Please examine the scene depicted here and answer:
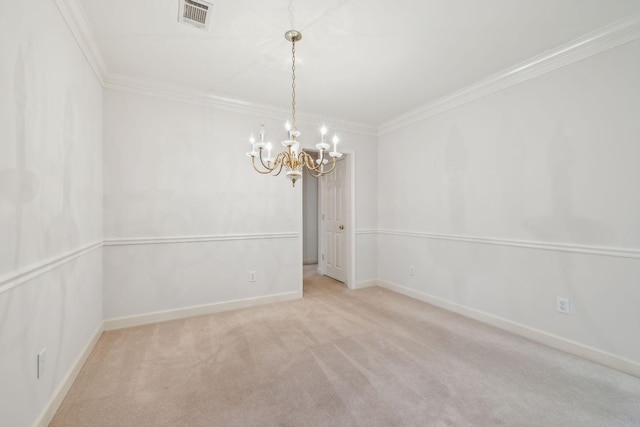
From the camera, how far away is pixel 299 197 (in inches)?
153

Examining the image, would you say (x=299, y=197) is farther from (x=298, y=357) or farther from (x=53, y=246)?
(x=53, y=246)

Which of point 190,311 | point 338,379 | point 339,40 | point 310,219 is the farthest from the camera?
point 310,219

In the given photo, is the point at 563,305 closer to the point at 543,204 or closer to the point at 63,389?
the point at 543,204

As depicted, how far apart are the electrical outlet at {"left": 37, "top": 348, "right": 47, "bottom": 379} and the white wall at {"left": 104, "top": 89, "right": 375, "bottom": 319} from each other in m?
1.42

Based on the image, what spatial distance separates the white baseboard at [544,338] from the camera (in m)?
2.10

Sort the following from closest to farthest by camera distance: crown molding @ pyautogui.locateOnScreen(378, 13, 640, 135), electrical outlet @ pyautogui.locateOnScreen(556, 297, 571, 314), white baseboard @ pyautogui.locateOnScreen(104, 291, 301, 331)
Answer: crown molding @ pyautogui.locateOnScreen(378, 13, 640, 135), electrical outlet @ pyautogui.locateOnScreen(556, 297, 571, 314), white baseboard @ pyautogui.locateOnScreen(104, 291, 301, 331)

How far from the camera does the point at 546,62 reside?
8.28 ft

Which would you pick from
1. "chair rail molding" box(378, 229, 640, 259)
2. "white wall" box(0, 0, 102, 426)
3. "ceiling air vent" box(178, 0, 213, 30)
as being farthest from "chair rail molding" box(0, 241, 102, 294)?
"chair rail molding" box(378, 229, 640, 259)

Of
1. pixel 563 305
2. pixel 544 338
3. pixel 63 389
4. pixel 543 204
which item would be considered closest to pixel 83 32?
pixel 63 389

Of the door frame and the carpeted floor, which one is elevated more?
the door frame

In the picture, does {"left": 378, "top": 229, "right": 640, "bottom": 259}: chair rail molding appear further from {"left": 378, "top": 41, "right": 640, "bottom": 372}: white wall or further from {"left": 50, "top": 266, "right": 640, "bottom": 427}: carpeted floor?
{"left": 50, "top": 266, "right": 640, "bottom": 427}: carpeted floor

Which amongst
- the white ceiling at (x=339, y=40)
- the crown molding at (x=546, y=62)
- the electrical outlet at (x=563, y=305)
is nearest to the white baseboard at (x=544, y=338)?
the electrical outlet at (x=563, y=305)

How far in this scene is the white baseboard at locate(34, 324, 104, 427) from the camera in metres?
1.53

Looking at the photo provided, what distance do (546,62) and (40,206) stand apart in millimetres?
4007
